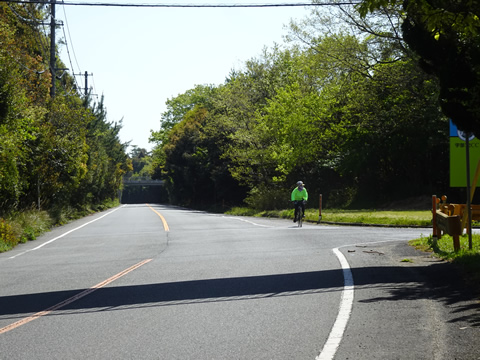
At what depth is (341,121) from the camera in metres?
42.5

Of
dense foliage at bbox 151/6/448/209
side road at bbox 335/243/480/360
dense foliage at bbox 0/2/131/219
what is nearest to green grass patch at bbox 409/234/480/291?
side road at bbox 335/243/480/360

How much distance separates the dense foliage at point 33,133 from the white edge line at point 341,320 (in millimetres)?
13149

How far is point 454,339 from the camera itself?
634cm

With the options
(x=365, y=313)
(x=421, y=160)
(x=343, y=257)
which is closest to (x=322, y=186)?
(x=421, y=160)

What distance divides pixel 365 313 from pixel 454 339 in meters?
1.47

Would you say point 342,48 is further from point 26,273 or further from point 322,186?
point 26,273

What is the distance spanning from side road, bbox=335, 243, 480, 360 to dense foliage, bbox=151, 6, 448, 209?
69.8 feet

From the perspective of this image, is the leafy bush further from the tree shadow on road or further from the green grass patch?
the green grass patch

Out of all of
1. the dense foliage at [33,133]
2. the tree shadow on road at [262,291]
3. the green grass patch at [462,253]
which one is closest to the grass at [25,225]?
the dense foliage at [33,133]

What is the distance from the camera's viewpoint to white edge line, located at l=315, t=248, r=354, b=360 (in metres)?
5.90

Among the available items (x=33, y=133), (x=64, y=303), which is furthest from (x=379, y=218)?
(x=64, y=303)

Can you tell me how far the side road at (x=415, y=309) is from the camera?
601 cm

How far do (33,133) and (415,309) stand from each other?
24.3 meters

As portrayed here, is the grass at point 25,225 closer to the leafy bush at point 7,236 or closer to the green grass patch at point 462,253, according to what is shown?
the leafy bush at point 7,236
